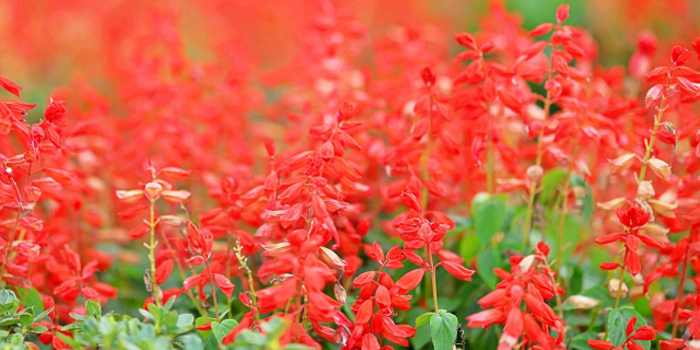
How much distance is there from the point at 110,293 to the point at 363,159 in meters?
0.69

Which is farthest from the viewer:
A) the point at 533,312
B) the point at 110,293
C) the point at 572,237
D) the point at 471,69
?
the point at 572,237

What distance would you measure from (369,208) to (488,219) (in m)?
0.50

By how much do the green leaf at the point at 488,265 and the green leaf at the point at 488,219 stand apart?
0.05m

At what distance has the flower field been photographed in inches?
41.4

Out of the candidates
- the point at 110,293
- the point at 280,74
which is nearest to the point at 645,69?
the point at 280,74

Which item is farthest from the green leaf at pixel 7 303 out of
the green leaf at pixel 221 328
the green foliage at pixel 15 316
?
the green leaf at pixel 221 328

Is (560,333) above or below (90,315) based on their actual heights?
above

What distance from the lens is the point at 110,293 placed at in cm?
139

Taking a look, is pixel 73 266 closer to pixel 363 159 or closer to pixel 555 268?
pixel 363 159

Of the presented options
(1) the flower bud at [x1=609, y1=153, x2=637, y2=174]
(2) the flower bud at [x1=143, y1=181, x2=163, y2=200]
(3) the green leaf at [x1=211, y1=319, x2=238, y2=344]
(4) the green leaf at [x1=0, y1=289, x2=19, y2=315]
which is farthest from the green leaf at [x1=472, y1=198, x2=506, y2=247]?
(4) the green leaf at [x1=0, y1=289, x2=19, y2=315]

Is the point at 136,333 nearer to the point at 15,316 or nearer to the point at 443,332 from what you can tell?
the point at 15,316

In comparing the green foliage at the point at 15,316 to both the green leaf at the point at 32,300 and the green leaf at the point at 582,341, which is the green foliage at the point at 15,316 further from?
the green leaf at the point at 582,341

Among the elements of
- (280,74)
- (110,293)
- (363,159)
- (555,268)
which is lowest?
(110,293)

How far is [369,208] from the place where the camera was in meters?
1.81
